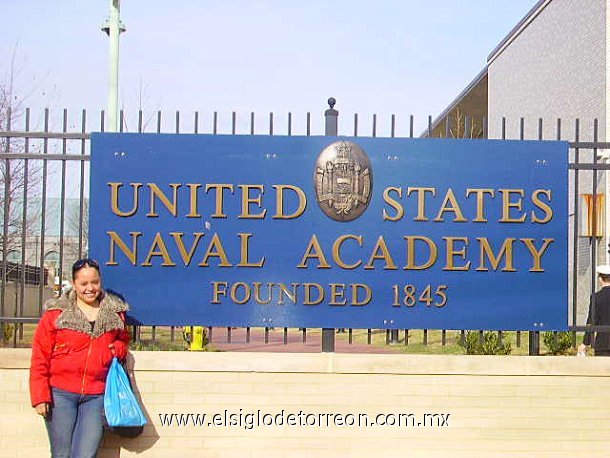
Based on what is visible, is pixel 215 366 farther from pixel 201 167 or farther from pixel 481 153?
pixel 481 153

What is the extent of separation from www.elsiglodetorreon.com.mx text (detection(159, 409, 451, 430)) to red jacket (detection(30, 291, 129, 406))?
94cm

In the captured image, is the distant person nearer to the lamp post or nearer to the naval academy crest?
the naval academy crest

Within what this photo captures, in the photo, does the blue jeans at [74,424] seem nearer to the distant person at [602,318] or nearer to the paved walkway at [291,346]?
the distant person at [602,318]

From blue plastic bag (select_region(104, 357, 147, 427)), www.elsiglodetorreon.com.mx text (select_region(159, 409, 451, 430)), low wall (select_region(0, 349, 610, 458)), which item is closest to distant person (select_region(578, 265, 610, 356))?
low wall (select_region(0, 349, 610, 458))

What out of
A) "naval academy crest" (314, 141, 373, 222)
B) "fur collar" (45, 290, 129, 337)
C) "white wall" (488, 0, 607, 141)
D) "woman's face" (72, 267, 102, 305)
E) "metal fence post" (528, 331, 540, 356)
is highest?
"white wall" (488, 0, 607, 141)

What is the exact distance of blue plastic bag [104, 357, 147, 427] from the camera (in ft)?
15.9

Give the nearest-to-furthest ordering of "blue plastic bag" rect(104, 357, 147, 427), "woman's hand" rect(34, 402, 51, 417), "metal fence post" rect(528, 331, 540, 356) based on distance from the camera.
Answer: "woman's hand" rect(34, 402, 51, 417)
"blue plastic bag" rect(104, 357, 147, 427)
"metal fence post" rect(528, 331, 540, 356)

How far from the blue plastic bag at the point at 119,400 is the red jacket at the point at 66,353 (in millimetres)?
78

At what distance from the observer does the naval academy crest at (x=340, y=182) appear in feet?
18.8

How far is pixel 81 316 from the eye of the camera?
4.78 m


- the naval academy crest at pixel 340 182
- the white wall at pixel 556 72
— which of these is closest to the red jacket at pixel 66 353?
the naval academy crest at pixel 340 182

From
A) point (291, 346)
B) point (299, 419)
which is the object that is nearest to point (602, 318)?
point (299, 419)

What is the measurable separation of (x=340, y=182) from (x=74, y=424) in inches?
97.9

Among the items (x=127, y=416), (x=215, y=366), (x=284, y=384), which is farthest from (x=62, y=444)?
(x=284, y=384)
